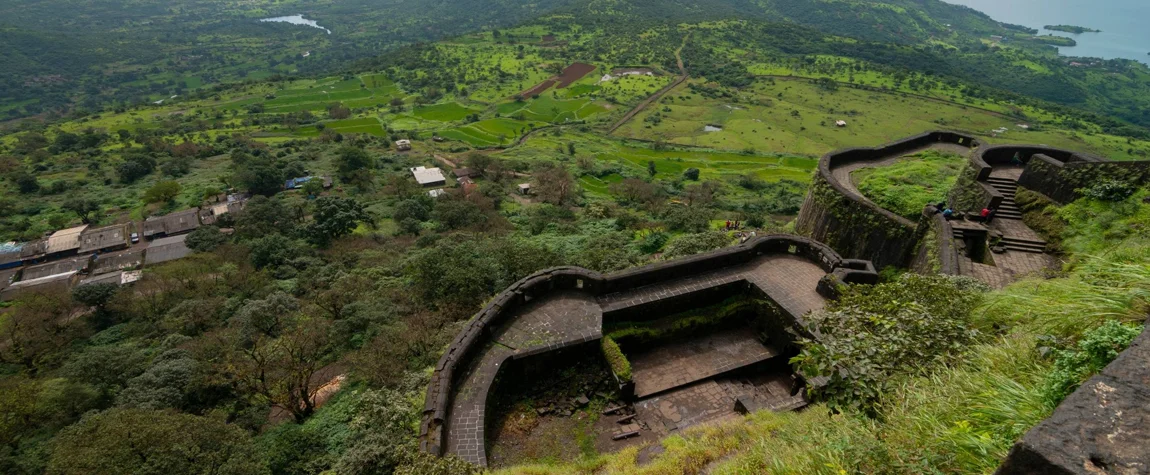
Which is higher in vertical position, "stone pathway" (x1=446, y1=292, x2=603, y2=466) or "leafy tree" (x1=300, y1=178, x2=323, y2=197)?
"stone pathway" (x1=446, y1=292, x2=603, y2=466)

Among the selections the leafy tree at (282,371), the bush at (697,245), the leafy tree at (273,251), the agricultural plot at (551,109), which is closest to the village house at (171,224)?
the leafy tree at (273,251)

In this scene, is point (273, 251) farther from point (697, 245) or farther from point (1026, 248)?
point (1026, 248)

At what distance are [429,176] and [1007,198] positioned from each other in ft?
208

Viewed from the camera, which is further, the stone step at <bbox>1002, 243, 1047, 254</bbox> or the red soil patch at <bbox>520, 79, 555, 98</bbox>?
the red soil patch at <bbox>520, 79, 555, 98</bbox>

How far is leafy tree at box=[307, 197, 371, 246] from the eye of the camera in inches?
1849

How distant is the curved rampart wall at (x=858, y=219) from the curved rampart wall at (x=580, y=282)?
16.6ft

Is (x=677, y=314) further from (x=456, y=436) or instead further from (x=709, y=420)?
(x=456, y=436)

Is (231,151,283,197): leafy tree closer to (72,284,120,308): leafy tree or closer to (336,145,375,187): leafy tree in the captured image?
(336,145,375,187): leafy tree

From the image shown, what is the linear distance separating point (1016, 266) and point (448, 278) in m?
23.8

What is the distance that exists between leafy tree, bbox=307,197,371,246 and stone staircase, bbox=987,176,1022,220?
4922 centimetres

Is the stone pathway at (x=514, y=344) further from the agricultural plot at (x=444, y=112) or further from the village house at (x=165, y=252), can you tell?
the agricultural plot at (x=444, y=112)

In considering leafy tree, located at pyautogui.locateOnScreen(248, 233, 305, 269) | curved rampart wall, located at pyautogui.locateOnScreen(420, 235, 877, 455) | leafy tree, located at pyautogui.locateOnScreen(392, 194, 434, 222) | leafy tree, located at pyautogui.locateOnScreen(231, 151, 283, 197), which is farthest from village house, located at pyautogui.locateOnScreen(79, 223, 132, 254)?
curved rampart wall, located at pyautogui.locateOnScreen(420, 235, 877, 455)

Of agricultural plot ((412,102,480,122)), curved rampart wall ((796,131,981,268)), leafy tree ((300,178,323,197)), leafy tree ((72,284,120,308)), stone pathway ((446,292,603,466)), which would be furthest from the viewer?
agricultural plot ((412,102,480,122))

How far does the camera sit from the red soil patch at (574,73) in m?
126
